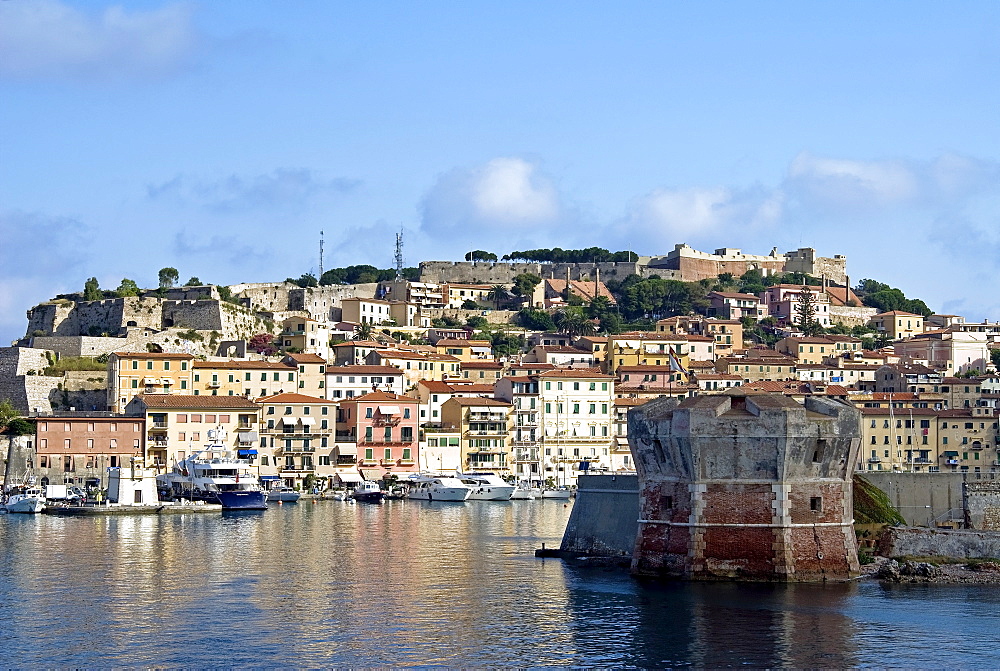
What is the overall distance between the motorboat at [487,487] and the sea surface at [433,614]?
31.3 meters

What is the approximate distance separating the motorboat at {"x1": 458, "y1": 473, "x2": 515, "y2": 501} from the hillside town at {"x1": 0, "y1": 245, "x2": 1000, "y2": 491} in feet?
20.3

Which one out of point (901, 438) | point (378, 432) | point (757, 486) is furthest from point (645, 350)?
point (757, 486)

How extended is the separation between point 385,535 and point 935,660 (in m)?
30.7

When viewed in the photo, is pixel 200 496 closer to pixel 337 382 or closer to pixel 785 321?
pixel 337 382

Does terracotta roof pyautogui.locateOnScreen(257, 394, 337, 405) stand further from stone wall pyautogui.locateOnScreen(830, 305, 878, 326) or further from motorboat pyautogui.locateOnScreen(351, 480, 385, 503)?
stone wall pyautogui.locateOnScreen(830, 305, 878, 326)

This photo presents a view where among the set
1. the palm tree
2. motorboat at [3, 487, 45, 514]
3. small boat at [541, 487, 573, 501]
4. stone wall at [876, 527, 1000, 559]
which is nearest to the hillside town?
the palm tree

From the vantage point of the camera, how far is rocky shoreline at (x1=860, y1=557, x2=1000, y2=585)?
42.9m

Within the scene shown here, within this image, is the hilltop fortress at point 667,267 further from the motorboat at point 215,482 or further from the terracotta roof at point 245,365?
the motorboat at point 215,482

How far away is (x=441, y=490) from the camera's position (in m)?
85.4

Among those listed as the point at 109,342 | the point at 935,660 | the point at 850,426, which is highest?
the point at 109,342

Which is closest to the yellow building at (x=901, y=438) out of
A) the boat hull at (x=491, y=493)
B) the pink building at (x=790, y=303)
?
the boat hull at (x=491, y=493)

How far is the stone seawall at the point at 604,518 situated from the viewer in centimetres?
4681

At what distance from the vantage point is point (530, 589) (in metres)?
42.9

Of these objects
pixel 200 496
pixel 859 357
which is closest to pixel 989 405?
pixel 859 357
